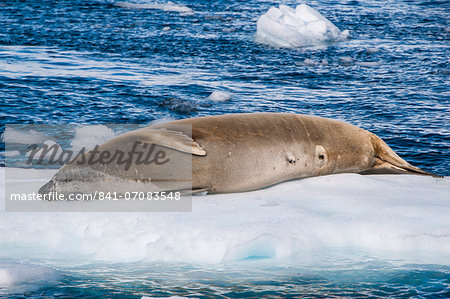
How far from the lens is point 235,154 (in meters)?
4.52

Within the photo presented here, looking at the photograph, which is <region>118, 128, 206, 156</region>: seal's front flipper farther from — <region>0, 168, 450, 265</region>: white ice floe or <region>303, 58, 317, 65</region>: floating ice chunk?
<region>303, 58, 317, 65</region>: floating ice chunk

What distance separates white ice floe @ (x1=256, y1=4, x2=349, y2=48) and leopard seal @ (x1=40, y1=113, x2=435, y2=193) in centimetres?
778

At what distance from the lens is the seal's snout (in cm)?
437

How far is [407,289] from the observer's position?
332 centimetres

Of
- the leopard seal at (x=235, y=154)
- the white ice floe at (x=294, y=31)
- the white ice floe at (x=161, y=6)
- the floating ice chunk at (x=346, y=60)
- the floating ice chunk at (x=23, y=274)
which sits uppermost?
the white ice floe at (x=161, y=6)

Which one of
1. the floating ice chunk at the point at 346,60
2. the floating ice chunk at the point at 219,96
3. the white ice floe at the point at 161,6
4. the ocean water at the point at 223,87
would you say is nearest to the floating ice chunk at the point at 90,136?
the ocean water at the point at 223,87

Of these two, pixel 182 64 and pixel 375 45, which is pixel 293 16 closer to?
pixel 375 45

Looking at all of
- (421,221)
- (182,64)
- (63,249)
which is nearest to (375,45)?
(182,64)

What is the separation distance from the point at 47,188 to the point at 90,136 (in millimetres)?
2627

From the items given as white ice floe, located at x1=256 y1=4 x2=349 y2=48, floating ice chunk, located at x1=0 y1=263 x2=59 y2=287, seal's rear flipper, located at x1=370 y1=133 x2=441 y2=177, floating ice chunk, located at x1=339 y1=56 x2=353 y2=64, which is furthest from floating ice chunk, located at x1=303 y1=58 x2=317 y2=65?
floating ice chunk, located at x1=0 y1=263 x2=59 y2=287

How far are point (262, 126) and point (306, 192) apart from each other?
1.97 feet

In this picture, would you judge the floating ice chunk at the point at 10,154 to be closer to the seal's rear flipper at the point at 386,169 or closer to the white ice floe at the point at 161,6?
the seal's rear flipper at the point at 386,169

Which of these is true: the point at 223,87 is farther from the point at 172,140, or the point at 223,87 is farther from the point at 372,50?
the point at 172,140

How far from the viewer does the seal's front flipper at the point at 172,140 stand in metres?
4.29
